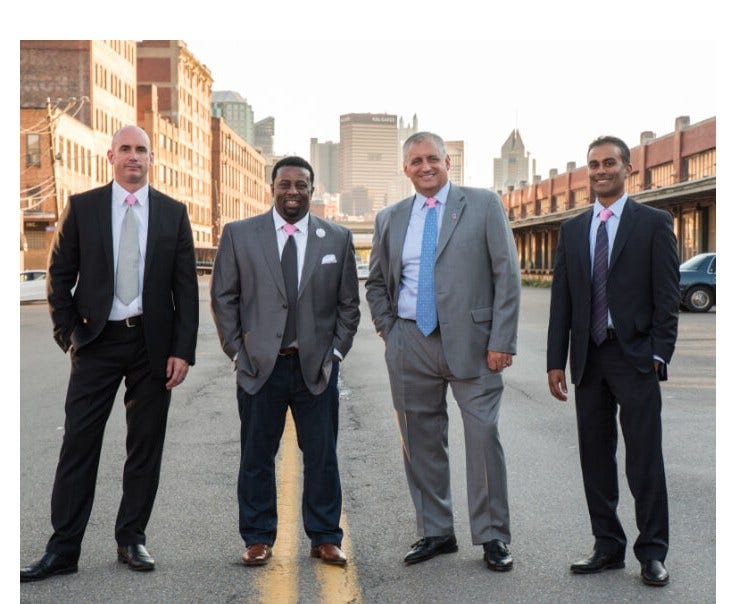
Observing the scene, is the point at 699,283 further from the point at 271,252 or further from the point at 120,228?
the point at 120,228

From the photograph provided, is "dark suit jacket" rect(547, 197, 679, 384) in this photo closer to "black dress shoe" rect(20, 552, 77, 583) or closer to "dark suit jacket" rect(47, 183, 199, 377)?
"dark suit jacket" rect(47, 183, 199, 377)

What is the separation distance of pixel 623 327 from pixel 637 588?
127cm

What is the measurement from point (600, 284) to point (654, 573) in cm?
146

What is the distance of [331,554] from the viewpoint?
4.99m

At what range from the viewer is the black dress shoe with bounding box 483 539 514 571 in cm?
488

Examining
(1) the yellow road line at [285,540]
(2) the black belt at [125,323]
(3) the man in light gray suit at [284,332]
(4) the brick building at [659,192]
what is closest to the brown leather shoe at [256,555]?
(1) the yellow road line at [285,540]

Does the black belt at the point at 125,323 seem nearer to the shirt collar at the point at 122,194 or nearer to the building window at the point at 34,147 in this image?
the shirt collar at the point at 122,194

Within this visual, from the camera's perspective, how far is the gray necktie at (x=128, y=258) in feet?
16.7

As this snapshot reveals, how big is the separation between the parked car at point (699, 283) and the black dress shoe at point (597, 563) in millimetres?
23318

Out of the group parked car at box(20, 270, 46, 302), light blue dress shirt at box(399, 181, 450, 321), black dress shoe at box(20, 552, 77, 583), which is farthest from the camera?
parked car at box(20, 270, 46, 302)

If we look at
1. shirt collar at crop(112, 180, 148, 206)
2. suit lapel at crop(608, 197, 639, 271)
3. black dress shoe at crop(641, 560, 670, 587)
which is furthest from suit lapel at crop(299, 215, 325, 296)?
black dress shoe at crop(641, 560, 670, 587)

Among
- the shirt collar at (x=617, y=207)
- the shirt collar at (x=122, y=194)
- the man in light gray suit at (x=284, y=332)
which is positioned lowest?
the man in light gray suit at (x=284, y=332)

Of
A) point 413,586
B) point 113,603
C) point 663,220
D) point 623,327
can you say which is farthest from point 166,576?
point 663,220
